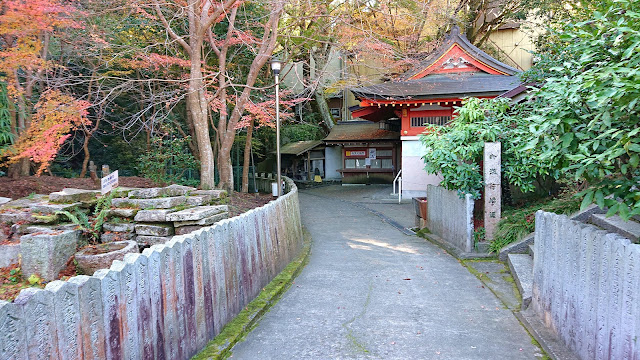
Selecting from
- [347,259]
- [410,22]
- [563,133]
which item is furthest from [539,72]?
[410,22]

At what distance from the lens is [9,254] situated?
7.32 metres

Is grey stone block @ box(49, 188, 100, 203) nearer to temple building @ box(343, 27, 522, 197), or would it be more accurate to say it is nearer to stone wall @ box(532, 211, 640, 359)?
stone wall @ box(532, 211, 640, 359)

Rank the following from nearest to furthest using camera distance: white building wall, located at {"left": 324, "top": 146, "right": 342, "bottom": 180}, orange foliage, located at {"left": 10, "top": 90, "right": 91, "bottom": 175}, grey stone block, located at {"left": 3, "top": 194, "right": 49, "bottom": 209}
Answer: grey stone block, located at {"left": 3, "top": 194, "right": 49, "bottom": 209} < orange foliage, located at {"left": 10, "top": 90, "right": 91, "bottom": 175} < white building wall, located at {"left": 324, "top": 146, "right": 342, "bottom": 180}

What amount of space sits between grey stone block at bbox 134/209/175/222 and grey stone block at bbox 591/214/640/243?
6772 mm

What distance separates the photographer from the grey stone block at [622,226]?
4.82 metres

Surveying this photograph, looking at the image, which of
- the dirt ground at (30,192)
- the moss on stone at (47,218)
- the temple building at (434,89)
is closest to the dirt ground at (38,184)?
the dirt ground at (30,192)

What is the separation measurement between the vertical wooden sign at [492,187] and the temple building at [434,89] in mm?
A: 8221

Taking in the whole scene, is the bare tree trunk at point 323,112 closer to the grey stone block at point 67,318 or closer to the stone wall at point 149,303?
the stone wall at point 149,303

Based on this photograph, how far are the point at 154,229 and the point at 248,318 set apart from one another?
3.67 m

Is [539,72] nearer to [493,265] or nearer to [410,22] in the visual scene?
[493,265]

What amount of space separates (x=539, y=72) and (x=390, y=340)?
7.90 metres

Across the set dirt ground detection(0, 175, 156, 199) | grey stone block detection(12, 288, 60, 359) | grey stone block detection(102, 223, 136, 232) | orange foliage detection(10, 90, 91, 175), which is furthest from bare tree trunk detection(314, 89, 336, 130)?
grey stone block detection(12, 288, 60, 359)

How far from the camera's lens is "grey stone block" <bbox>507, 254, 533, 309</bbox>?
5537 mm

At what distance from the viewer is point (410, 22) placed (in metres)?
20.4
